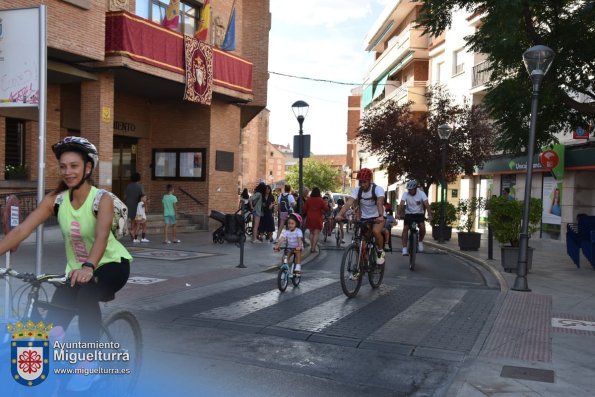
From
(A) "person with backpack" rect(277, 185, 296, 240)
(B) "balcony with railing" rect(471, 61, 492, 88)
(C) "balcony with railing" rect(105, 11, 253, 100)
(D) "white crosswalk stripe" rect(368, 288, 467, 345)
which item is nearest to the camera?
(D) "white crosswalk stripe" rect(368, 288, 467, 345)

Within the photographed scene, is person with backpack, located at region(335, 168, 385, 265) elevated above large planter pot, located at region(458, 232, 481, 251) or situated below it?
above

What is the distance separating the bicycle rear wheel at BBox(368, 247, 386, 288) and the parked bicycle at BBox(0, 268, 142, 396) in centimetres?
561

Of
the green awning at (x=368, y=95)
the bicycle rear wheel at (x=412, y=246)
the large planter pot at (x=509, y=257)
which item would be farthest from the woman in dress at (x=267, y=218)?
the green awning at (x=368, y=95)

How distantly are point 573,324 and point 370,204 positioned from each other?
324 cm

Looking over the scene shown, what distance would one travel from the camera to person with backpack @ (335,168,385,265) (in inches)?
357

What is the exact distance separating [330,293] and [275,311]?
1.58m

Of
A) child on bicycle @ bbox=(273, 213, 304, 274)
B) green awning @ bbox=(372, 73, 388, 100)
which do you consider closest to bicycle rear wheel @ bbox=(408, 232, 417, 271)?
child on bicycle @ bbox=(273, 213, 304, 274)

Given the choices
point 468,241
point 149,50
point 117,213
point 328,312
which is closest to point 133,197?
point 149,50

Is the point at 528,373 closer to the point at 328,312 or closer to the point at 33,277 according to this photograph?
the point at 328,312

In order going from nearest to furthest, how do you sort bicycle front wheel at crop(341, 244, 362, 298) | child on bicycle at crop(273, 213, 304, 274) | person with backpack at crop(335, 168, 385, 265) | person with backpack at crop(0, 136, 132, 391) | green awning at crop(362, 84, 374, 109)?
person with backpack at crop(0, 136, 132, 391)
bicycle front wheel at crop(341, 244, 362, 298)
person with backpack at crop(335, 168, 385, 265)
child on bicycle at crop(273, 213, 304, 274)
green awning at crop(362, 84, 374, 109)

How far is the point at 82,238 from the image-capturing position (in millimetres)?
3652

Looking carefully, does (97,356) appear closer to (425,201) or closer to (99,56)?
(425,201)

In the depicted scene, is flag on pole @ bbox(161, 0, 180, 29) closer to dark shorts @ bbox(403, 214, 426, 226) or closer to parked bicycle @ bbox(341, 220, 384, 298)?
dark shorts @ bbox(403, 214, 426, 226)

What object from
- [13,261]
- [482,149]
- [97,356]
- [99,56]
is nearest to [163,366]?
[97,356]
